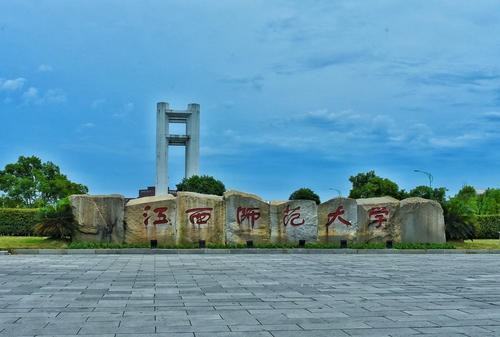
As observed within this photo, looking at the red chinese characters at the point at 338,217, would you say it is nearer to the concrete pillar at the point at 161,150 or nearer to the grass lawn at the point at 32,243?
the grass lawn at the point at 32,243

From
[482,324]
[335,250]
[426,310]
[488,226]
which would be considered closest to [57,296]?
[426,310]

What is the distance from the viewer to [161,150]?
63.9 metres

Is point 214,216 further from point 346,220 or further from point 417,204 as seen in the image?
point 417,204

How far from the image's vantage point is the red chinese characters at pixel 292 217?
2272cm

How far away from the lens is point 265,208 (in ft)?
73.9

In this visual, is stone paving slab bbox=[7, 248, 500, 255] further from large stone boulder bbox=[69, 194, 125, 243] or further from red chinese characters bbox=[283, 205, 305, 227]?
red chinese characters bbox=[283, 205, 305, 227]

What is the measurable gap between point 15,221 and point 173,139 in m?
37.6

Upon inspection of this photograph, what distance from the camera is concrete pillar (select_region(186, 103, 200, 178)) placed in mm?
65062

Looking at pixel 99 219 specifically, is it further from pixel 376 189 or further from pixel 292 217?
pixel 376 189

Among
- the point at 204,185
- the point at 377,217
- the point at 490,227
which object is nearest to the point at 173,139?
the point at 204,185

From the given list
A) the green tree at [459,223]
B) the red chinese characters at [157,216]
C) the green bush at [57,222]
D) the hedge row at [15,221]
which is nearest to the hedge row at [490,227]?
the green tree at [459,223]

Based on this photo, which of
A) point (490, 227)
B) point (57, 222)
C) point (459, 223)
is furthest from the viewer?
point (490, 227)

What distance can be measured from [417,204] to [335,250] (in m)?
4.55

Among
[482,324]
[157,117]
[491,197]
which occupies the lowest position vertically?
[482,324]
